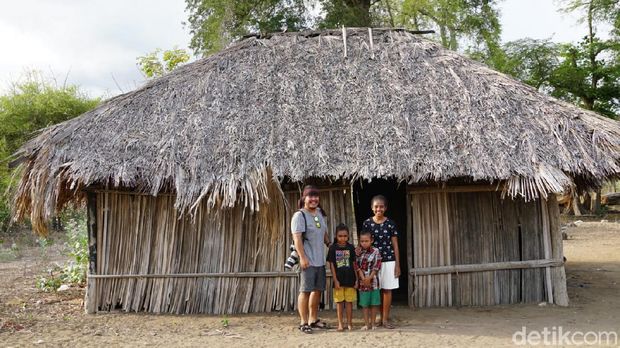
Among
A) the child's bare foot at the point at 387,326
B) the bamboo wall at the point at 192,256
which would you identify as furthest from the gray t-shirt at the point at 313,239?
the bamboo wall at the point at 192,256

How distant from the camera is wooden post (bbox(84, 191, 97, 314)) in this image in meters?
6.64

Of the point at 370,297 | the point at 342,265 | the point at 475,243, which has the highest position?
the point at 475,243

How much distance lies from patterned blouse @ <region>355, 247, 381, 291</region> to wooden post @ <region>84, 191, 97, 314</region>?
3.30 meters

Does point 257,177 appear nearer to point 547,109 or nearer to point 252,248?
point 252,248

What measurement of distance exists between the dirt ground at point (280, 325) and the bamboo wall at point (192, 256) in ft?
0.77

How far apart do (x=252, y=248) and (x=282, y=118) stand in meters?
1.60

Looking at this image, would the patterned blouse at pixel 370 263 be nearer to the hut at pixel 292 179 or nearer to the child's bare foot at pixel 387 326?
the child's bare foot at pixel 387 326

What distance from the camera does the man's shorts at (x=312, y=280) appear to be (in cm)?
547

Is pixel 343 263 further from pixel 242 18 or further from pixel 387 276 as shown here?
pixel 242 18

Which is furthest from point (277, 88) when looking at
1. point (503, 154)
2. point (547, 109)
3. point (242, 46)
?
point (547, 109)

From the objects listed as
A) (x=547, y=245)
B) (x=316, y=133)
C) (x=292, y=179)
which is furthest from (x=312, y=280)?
(x=547, y=245)

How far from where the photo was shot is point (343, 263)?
5.47 meters

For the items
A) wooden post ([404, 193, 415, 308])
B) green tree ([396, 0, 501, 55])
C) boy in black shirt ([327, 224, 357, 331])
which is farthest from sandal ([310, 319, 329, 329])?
green tree ([396, 0, 501, 55])

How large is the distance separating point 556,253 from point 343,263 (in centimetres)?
284
